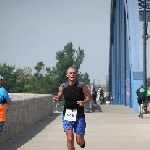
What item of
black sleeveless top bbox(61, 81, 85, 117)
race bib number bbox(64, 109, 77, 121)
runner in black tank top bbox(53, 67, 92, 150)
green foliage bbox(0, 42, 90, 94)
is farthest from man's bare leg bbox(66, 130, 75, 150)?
green foliage bbox(0, 42, 90, 94)

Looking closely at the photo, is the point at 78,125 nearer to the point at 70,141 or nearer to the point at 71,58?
the point at 70,141

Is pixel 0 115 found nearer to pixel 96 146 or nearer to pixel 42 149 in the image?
pixel 42 149

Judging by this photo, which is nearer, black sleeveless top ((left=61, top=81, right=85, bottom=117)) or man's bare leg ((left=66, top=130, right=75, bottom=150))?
man's bare leg ((left=66, top=130, right=75, bottom=150))

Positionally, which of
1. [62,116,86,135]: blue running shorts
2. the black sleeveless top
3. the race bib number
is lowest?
[62,116,86,135]: blue running shorts

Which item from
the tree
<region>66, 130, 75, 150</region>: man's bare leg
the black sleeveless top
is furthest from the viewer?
the tree

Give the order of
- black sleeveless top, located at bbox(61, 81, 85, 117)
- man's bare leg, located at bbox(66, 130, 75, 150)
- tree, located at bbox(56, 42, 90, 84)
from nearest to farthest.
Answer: man's bare leg, located at bbox(66, 130, 75, 150) → black sleeveless top, located at bbox(61, 81, 85, 117) → tree, located at bbox(56, 42, 90, 84)

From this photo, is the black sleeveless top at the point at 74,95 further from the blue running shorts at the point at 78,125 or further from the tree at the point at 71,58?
the tree at the point at 71,58

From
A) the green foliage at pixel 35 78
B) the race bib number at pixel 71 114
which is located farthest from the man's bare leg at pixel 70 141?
the green foliage at pixel 35 78

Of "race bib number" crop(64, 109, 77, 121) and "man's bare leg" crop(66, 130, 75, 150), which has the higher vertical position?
"race bib number" crop(64, 109, 77, 121)

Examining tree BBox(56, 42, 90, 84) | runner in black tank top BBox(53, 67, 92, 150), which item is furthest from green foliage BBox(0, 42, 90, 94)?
runner in black tank top BBox(53, 67, 92, 150)

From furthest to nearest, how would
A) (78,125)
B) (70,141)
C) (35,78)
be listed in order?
(35,78) < (78,125) < (70,141)

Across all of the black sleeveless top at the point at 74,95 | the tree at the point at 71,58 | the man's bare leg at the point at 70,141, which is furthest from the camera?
the tree at the point at 71,58

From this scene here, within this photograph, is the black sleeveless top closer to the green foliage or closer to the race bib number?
the race bib number

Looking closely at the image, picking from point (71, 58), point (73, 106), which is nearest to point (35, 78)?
point (71, 58)
